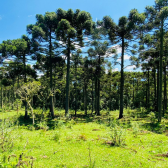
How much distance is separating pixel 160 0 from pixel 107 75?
45.0 ft

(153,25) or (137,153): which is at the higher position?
(153,25)

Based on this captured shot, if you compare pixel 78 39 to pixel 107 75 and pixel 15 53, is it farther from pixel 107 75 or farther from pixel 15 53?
pixel 107 75

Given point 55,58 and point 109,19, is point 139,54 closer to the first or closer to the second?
point 109,19

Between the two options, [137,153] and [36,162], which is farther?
[137,153]

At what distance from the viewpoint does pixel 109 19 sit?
15289mm

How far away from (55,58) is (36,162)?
14150mm

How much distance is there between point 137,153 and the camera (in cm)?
502

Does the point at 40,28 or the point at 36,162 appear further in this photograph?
the point at 40,28

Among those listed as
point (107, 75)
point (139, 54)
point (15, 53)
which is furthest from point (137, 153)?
point (107, 75)

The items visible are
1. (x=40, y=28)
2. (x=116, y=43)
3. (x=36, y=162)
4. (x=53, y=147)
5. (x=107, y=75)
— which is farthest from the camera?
(x=107, y=75)

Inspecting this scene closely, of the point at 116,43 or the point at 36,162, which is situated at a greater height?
the point at 116,43

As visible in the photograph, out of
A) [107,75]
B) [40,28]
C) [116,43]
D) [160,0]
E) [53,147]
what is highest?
[160,0]

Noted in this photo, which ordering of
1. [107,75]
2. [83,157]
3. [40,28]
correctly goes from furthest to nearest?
[107,75] → [40,28] → [83,157]

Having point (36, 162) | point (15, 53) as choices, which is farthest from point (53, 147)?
point (15, 53)
